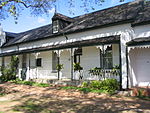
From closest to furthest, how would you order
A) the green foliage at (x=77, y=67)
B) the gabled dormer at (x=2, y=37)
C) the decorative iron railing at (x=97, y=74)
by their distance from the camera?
1. the decorative iron railing at (x=97, y=74)
2. the green foliage at (x=77, y=67)
3. the gabled dormer at (x=2, y=37)

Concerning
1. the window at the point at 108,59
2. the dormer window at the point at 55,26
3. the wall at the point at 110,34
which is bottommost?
the window at the point at 108,59

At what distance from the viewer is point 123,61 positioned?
1074cm

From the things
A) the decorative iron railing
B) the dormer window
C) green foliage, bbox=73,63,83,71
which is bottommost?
the decorative iron railing

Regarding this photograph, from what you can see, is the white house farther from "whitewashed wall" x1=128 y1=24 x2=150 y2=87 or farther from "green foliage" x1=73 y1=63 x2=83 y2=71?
"green foliage" x1=73 y1=63 x2=83 y2=71

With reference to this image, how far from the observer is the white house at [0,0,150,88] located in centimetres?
1062

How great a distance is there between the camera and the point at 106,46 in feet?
36.7

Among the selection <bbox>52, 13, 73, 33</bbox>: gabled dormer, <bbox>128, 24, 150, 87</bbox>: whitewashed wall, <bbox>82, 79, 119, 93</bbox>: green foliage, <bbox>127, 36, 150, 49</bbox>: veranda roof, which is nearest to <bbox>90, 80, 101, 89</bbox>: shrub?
<bbox>82, 79, 119, 93</bbox>: green foliage

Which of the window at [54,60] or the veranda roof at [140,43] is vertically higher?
the veranda roof at [140,43]

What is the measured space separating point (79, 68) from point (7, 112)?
27.2 feet

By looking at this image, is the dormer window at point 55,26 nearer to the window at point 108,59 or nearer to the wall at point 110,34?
the wall at point 110,34

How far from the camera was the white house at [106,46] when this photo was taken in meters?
10.6

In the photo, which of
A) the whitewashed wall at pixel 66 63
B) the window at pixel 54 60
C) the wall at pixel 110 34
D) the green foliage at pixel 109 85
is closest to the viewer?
Result: the green foliage at pixel 109 85

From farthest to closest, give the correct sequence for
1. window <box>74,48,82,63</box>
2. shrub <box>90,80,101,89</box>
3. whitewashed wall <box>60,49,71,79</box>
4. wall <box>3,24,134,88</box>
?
whitewashed wall <box>60,49,71,79</box>
window <box>74,48,82,63</box>
shrub <box>90,80,101,89</box>
wall <box>3,24,134,88</box>

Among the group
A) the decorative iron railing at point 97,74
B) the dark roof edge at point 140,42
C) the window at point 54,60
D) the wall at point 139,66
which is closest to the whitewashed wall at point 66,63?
the window at point 54,60
